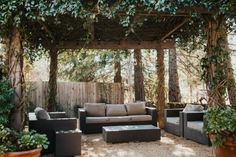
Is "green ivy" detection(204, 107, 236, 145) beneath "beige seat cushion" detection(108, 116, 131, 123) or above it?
above

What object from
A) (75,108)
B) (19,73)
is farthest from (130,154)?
(75,108)

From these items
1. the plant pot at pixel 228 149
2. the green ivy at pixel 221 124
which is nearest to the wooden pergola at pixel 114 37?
the green ivy at pixel 221 124

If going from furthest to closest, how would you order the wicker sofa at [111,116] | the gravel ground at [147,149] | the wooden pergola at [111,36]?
the wicker sofa at [111,116] → the wooden pergola at [111,36] → the gravel ground at [147,149]

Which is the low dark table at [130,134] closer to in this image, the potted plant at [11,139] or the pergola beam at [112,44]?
the potted plant at [11,139]

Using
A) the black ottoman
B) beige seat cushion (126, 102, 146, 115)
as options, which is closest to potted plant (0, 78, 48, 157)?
the black ottoman

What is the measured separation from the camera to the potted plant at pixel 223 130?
4.43 meters

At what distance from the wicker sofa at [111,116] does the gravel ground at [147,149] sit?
30.4 inches

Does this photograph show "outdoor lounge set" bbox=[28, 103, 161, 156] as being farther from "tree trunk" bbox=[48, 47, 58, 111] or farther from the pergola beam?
the pergola beam

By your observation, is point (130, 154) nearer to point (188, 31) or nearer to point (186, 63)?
point (188, 31)

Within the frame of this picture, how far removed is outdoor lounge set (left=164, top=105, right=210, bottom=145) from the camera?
6203mm

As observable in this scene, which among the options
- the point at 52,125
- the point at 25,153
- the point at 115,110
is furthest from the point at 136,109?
the point at 25,153

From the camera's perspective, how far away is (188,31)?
7.17m

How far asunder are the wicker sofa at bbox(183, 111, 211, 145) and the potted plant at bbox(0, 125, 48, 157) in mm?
3340

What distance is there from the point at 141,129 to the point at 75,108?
17.0ft
